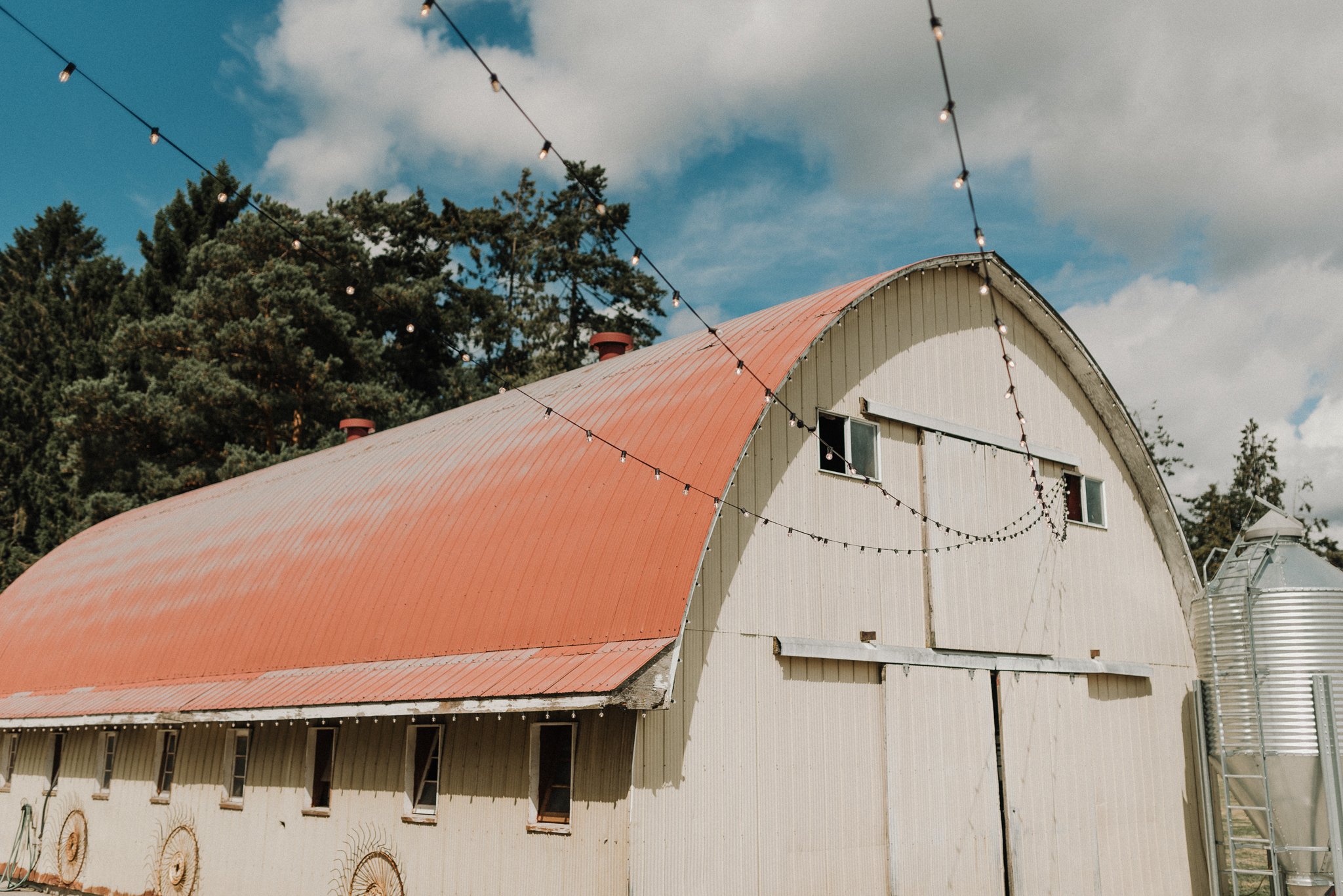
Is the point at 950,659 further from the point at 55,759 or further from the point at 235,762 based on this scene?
the point at 55,759

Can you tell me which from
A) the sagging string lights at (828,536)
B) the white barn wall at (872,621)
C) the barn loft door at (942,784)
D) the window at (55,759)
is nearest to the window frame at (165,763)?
the window at (55,759)

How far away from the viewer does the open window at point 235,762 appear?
49.9 feet

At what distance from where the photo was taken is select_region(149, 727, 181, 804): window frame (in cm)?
1659

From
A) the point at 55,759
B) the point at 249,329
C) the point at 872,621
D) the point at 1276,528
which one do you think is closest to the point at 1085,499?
the point at 1276,528

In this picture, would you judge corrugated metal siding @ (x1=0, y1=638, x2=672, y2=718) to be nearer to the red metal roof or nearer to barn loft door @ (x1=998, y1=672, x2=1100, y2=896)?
the red metal roof

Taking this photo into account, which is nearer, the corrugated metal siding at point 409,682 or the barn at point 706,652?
the corrugated metal siding at point 409,682

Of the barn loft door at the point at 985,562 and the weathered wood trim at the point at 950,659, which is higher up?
the barn loft door at the point at 985,562

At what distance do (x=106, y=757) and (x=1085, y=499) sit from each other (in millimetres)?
16039

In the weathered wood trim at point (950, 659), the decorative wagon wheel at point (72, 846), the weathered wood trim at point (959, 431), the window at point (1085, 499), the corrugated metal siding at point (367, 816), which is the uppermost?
the weathered wood trim at point (959, 431)

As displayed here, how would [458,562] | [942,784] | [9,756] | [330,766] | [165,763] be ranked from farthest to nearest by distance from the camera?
1. [9,756]
2. [165,763]
3. [330,766]
4. [458,562]
5. [942,784]

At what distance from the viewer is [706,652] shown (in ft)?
34.2

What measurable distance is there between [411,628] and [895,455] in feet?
19.7

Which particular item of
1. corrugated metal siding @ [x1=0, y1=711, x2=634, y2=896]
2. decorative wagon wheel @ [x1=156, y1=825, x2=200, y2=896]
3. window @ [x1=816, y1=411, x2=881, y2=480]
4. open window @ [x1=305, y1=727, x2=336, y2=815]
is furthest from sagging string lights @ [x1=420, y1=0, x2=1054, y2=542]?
decorative wagon wheel @ [x1=156, y1=825, x2=200, y2=896]

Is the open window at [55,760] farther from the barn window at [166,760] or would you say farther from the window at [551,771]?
the window at [551,771]
